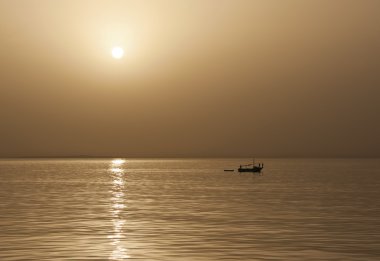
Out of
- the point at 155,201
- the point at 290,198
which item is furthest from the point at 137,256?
the point at 290,198

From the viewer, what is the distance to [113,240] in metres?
48.3

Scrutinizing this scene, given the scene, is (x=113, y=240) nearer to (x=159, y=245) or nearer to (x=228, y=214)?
(x=159, y=245)

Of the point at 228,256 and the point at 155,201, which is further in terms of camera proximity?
the point at 155,201

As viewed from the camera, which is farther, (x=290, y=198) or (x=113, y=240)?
(x=290, y=198)

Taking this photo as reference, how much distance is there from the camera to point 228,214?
69250mm

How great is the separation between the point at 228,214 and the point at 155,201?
2369cm

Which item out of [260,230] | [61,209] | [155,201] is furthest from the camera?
[155,201]

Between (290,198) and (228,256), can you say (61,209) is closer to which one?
(290,198)

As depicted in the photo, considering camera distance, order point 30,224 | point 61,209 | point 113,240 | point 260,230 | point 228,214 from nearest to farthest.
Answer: point 113,240
point 260,230
point 30,224
point 228,214
point 61,209

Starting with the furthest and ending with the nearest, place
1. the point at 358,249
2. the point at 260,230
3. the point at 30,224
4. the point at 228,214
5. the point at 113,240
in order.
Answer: the point at 228,214 < the point at 30,224 < the point at 260,230 < the point at 113,240 < the point at 358,249

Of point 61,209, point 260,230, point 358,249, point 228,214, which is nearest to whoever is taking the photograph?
point 358,249

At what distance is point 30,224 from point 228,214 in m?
19.1

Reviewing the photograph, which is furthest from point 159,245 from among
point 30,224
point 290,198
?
point 290,198

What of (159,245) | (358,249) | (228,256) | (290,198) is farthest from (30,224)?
(290,198)
